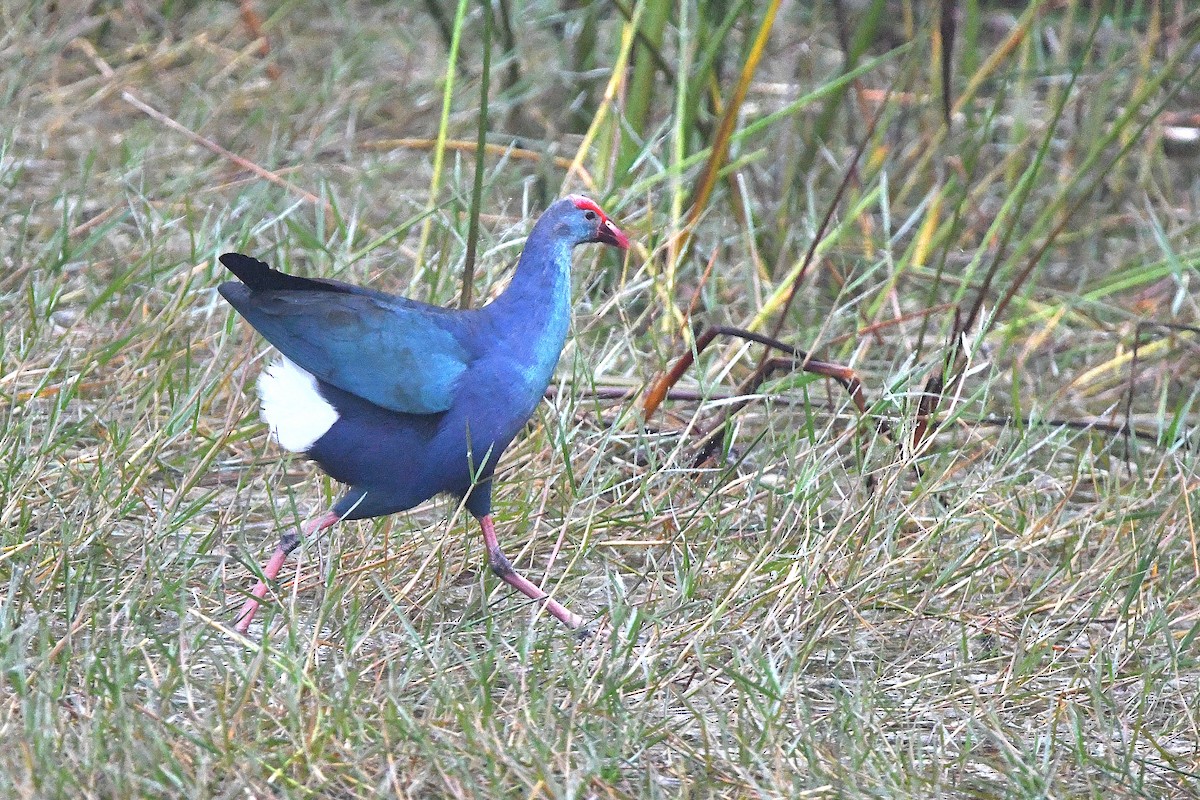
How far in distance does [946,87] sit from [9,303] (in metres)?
1.88

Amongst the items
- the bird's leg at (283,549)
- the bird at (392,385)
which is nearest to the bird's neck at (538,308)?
the bird at (392,385)

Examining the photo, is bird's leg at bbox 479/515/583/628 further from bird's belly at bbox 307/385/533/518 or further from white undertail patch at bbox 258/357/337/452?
white undertail patch at bbox 258/357/337/452

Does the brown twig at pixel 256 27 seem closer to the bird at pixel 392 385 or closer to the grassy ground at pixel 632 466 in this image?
the grassy ground at pixel 632 466

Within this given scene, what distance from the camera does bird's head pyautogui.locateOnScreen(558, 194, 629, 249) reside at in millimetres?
2518

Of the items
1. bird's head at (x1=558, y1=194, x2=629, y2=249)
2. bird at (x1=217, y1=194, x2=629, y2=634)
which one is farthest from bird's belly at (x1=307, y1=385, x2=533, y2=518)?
bird's head at (x1=558, y1=194, x2=629, y2=249)

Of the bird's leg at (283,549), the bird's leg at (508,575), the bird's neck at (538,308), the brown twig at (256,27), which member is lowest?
the bird's leg at (508,575)

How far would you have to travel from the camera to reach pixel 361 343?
2328 mm

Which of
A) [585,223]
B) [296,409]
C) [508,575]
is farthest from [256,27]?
[508,575]

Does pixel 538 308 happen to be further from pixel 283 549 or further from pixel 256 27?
pixel 256 27

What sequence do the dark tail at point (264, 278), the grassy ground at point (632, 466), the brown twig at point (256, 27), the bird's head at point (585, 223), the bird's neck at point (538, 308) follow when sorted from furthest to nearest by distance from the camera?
the brown twig at point (256, 27) → the bird's head at point (585, 223) → the bird's neck at point (538, 308) → the dark tail at point (264, 278) → the grassy ground at point (632, 466)

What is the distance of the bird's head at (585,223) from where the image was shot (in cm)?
252

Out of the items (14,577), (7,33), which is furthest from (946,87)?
(7,33)

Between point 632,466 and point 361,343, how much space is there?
0.60 m

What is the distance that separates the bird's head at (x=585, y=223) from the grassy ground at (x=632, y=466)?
1.08 feet
